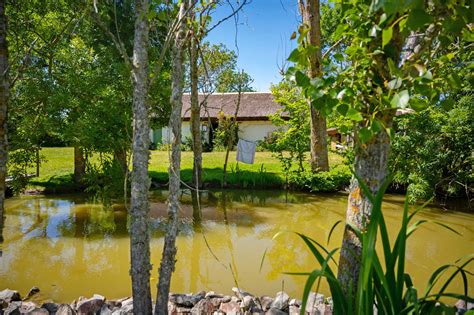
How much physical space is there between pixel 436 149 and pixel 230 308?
7.04m

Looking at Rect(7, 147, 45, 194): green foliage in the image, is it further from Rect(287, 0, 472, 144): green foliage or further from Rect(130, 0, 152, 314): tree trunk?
Rect(287, 0, 472, 144): green foliage

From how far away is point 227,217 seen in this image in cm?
755

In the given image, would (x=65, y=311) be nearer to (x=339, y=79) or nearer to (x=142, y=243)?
(x=142, y=243)

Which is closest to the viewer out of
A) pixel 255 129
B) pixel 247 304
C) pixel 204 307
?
pixel 204 307

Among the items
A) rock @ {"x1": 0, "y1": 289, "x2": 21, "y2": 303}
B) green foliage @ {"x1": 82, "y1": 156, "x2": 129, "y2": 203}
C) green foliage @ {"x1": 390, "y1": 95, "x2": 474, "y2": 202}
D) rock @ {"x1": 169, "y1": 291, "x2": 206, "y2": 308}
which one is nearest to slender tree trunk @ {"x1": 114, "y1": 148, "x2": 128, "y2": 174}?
green foliage @ {"x1": 82, "y1": 156, "x2": 129, "y2": 203}

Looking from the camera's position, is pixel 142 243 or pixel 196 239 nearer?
pixel 142 243

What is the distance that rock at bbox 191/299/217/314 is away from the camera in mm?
2846

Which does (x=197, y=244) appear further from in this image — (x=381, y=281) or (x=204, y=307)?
(x=381, y=281)

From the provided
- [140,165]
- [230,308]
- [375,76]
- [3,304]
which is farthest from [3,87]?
[375,76]

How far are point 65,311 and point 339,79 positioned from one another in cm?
259

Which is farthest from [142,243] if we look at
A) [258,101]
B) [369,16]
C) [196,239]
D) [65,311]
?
[258,101]

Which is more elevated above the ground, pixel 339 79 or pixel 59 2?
pixel 59 2

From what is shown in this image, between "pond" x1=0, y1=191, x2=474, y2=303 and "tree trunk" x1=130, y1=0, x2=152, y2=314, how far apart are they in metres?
0.46

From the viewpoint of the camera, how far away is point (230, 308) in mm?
2896
